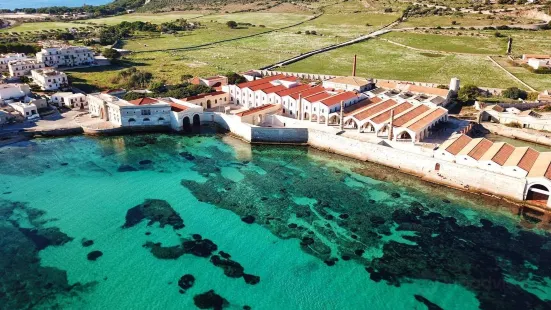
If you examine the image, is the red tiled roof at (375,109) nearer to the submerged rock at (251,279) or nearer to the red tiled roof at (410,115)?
the red tiled roof at (410,115)

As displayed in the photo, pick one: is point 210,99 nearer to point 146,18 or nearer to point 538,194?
point 538,194

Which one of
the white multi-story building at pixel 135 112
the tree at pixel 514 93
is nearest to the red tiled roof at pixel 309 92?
the white multi-story building at pixel 135 112

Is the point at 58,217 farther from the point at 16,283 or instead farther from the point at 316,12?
the point at 316,12

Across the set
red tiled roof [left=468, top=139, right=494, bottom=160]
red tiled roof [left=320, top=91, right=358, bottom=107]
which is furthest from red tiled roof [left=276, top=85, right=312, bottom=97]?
red tiled roof [left=468, top=139, right=494, bottom=160]

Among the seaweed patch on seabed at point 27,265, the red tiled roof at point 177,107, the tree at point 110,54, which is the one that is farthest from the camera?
the tree at point 110,54

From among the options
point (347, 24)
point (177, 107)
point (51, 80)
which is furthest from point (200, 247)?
point (347, 24)

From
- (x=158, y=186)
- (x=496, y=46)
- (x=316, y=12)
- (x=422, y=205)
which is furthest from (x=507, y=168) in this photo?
(x=316, y=12)
